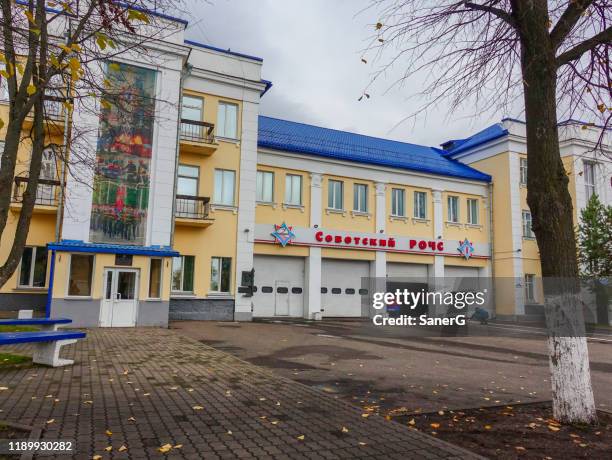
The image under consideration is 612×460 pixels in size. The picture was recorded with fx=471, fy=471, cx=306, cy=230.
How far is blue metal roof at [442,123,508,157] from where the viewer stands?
102 ft

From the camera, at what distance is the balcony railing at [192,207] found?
67.8ft

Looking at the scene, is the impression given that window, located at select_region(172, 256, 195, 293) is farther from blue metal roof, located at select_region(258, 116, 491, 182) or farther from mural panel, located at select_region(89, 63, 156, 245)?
blue metal roof, located at select_region(258, 116, 491, 182)

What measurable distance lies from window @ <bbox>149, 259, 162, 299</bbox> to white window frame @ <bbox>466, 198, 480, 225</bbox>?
2067 centimetres

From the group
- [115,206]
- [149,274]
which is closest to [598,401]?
[149,274]

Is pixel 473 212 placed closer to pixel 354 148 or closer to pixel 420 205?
pixel 420 205

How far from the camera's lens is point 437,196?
29641mm

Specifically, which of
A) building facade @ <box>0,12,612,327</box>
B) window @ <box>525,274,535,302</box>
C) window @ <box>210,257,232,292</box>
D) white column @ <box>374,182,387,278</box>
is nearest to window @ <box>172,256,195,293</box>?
building facade @ <box>0,12,612,327</box>

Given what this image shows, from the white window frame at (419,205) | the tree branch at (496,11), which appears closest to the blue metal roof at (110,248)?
the tree branch at (496,11)

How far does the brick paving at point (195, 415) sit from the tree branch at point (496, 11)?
5.32 meters

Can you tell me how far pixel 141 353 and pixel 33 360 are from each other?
2348mm

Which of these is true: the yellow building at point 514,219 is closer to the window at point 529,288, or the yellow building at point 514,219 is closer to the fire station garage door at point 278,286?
the window at point 529,288

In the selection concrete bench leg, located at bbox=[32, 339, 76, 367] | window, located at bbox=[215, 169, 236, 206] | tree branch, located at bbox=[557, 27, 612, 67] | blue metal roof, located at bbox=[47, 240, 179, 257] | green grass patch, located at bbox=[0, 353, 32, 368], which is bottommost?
green grass patch, located at bbox=[0, 353, 32, 368]

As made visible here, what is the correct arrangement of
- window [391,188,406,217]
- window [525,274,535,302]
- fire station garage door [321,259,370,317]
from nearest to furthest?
fire station garage door [321,259,370,317] < window [391,188,406,217] < window [525,274,535,302]

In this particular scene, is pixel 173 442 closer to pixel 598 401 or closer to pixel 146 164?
pixel 598 401
